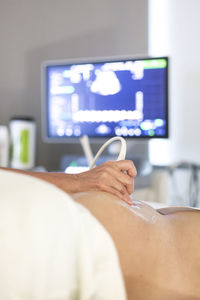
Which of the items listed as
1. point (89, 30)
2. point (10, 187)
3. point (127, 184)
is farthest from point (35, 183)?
point (89, 30)

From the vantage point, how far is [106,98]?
196 centimetres

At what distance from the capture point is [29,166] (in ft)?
7.48

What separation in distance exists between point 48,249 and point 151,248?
25 cm

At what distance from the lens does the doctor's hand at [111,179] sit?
784 mm

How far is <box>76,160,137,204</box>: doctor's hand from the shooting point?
784mm

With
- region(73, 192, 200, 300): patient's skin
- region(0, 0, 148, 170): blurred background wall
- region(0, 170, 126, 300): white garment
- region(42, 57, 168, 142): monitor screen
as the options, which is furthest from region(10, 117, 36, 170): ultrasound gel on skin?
region(0, 170, 126, 300): white garment

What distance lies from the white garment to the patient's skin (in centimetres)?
12

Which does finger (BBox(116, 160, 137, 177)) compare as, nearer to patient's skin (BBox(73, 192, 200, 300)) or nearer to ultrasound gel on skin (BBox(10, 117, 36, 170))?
patient's skin (BBox(73, 192, 200, 300))

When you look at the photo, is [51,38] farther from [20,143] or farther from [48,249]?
[48,249]

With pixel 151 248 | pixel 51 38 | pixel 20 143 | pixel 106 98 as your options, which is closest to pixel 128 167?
pixel 151 248

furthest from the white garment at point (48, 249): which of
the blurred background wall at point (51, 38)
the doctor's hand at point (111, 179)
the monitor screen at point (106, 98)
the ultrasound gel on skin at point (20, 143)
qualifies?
the blurred background wall at point (51, 38)

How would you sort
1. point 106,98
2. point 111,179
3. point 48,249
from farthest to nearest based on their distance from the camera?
point 106,98 < point 111,179 < point 48,249

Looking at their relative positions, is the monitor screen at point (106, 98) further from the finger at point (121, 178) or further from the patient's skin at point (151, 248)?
the patient's skin at point (151, 248)

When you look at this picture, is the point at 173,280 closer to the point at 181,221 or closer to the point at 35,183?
the point at 181,221
